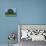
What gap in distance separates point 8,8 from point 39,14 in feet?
2.50

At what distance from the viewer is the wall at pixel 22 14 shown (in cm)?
294

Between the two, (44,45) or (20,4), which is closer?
(44,45)

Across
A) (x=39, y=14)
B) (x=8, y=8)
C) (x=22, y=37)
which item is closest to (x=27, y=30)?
(x=22, y=37)

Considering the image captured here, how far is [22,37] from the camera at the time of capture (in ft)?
9.27

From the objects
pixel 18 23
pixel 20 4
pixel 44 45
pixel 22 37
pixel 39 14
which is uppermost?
pixel 20 4

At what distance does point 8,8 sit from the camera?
2951 mm

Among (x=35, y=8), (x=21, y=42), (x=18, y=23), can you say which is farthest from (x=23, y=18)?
(x=21, y=42)

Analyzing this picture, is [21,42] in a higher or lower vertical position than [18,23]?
lower

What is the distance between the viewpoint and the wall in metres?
2.94

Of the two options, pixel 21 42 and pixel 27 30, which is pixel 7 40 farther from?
pixel 27 30

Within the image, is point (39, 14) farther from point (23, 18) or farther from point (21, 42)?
point (21, 42)

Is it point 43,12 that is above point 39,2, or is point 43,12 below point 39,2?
below

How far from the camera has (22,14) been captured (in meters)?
2.96

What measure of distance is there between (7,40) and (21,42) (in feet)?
1.15
